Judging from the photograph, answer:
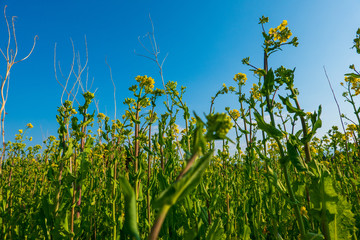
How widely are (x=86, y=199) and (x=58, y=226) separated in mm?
699

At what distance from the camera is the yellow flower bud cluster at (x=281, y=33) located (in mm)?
1606

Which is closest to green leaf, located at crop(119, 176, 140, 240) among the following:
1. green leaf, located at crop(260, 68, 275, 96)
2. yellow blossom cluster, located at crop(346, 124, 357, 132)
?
green leaf, located at crop(260, 68, 275, 96)

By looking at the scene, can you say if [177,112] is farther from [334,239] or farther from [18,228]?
[18,228]

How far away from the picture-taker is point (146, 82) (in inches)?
105

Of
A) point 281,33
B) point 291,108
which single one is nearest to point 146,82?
point 281,33

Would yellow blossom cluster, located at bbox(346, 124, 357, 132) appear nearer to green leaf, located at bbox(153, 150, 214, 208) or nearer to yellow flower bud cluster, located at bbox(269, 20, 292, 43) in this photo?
yellow flower bud cluster, located at bbox(269, 20, 292, 43)

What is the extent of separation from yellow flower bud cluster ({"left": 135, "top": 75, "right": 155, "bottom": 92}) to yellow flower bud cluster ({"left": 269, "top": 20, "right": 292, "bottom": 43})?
1.53 metres

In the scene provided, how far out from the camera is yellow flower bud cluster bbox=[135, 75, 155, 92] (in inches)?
104

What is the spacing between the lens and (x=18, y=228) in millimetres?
2611

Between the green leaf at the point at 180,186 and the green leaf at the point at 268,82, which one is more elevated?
the green leaf at the point at 268,82

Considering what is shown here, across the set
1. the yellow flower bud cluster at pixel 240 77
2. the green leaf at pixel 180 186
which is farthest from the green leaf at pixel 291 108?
the yellow flower bud cluster at pixel 240 77

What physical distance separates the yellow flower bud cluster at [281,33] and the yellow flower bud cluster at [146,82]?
153 cm

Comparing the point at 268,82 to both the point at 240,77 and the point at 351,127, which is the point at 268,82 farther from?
the point at 351,127

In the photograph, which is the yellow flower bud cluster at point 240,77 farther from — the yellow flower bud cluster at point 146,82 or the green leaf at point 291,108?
the green leaf at point 291,108
